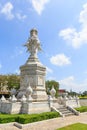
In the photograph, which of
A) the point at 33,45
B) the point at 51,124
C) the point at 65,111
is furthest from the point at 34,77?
the point at 51,124

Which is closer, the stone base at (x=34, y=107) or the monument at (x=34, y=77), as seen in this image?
the stone base at (x=34, y=107)

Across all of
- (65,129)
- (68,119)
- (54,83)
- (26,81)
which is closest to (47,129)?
(65,129)

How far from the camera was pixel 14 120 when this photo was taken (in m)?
17.5

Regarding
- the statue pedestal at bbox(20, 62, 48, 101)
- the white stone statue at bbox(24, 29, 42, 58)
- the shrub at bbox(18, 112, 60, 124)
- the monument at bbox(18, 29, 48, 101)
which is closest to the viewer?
the shrub at bbox(18, 112, 60, 124)

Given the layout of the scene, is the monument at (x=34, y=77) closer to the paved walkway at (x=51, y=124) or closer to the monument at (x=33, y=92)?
the monument at (x=33, y=92)

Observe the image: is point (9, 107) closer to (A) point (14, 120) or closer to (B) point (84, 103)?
(A) point (14, 120)

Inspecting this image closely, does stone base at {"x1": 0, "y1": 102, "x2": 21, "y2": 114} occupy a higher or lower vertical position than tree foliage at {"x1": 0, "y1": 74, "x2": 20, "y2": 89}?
lower

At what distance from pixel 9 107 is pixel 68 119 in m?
6.79

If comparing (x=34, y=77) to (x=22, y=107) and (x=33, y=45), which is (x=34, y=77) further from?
(x=22, y=107)

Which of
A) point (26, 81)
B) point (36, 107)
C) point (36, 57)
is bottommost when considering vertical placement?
point (36, 107)

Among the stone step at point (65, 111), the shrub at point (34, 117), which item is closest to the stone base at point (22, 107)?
the shrub at point (34, 117)

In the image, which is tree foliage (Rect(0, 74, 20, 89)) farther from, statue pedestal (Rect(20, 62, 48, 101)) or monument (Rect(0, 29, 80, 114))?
statue pedestal (Rect(20, 62, 48, 101))

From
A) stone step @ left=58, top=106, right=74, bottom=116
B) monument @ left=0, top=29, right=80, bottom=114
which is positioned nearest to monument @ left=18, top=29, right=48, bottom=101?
monument @ left=0, top=29, right=80, bottom=114

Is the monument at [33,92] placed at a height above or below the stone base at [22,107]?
above
